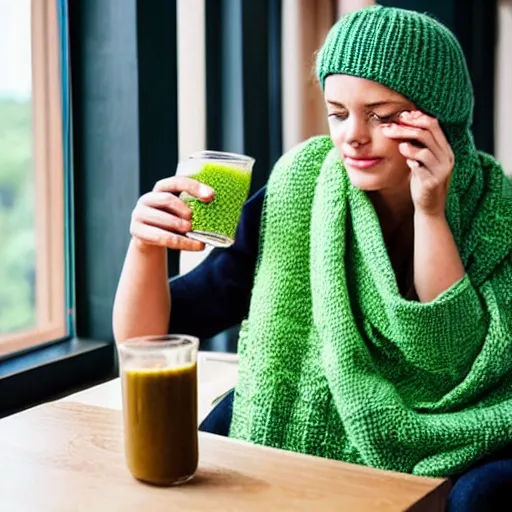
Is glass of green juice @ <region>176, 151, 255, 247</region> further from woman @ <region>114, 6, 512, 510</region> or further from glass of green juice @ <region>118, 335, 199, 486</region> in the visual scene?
glass of green juice @ <region>118, 335, 199, 486</region>

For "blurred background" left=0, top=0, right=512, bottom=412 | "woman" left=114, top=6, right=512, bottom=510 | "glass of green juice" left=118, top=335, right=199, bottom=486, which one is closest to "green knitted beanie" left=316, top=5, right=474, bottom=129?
"woman" left=114, top=6, right=512, bottom=510

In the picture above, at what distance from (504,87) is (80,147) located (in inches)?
50.0

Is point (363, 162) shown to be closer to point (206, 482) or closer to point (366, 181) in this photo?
point (366, 181)

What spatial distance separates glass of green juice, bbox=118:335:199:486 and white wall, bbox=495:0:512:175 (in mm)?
1852

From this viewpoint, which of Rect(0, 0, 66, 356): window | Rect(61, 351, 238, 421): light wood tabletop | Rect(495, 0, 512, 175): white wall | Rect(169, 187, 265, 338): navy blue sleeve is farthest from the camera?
Rect(495, 0, 512, 175): white wall

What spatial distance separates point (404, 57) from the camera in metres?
1.36

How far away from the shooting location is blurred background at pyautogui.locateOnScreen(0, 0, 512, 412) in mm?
1902

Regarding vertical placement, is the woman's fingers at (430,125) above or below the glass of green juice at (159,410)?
above

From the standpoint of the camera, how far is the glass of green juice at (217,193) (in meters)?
1.18

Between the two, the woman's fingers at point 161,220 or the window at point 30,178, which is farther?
the window at point 30,178

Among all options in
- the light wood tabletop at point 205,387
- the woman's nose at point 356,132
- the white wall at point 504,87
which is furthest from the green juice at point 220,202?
the white wall at point 504,87

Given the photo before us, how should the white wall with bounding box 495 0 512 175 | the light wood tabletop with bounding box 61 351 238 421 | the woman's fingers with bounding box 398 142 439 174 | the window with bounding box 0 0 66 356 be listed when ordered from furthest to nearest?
the white wall with bounding box 495 0 512 175, the window with bounding box 0 0 66 356, the light wood tabletop with bounding box 61 351 238 421, the woman's fingers with bounding box 398 142 439 174

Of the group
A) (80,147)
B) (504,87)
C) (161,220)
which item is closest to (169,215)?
(161,220)

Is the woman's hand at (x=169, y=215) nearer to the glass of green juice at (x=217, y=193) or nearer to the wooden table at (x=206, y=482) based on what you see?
the glass of green juice at (x=217, y=193)
